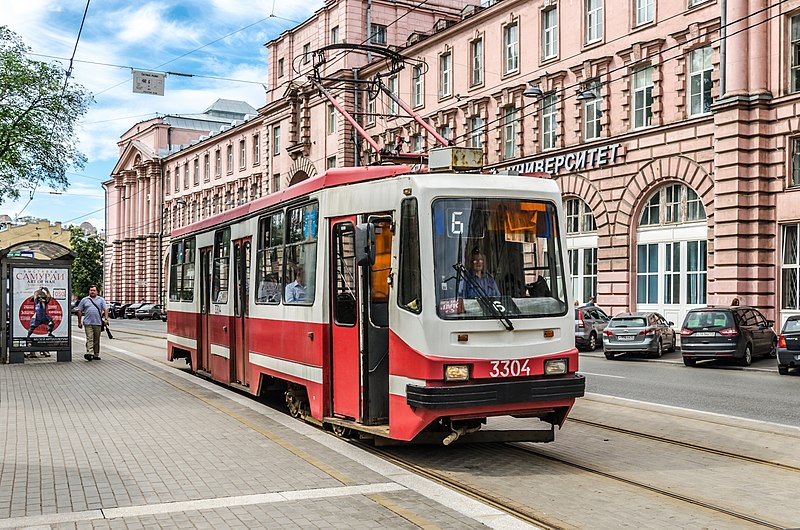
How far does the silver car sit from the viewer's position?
2756cm

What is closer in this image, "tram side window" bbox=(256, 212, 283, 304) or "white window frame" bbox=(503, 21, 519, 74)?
"tram side window" bbox=(256, 212, 283, 304)

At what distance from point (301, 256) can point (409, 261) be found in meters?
2.73

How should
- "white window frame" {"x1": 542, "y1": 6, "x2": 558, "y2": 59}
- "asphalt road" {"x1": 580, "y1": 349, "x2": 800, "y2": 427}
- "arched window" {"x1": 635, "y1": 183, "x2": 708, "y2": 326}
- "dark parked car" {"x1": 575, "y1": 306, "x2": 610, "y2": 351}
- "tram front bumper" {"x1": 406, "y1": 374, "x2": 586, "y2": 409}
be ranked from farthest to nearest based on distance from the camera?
1. "white window frame" {"x1": 542, "y1": 6, "x2": 558, "y2": 59}
2. "arched window" {"x1": 635, "y1": 183, "x2": 708, "y2": 326}
3. "dark parked car" {"x1": 575, "y1": 306, "x2": 610, "y2": 351}
4. "asphalt road" {"x1": 580, "y1": 349, "x2": 800, "y2": 427}
5. "tram front bumper" {"x1": 406, "y1": 374, "x2": 586, "y2": 409}

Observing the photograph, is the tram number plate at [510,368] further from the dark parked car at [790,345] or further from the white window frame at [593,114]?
the white window frame at [593,114]

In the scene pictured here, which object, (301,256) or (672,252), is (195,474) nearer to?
(301,256)

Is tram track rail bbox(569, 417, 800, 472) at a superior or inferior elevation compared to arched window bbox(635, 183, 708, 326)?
inferior

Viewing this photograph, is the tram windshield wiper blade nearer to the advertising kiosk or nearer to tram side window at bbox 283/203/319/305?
tram side window at bbox 283/203/319/305

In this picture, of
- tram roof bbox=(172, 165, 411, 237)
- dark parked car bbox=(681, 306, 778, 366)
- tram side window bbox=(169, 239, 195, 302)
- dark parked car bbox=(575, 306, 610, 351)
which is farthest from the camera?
dark parked car bbox=(575, 306, 610, 351)

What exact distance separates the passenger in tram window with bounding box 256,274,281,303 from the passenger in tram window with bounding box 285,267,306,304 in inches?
19.4

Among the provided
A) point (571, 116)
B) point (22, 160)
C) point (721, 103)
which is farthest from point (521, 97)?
point (22, 160)

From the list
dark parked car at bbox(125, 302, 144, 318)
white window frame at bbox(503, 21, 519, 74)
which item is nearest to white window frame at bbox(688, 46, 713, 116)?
white window frame at bbox(503, 21, 519, 74)

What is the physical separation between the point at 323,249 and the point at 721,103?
22.8 metres

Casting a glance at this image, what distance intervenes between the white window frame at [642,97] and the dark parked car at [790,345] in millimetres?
13757

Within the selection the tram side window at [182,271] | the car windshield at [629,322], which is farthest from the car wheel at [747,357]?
the tram side window at [182,271]
